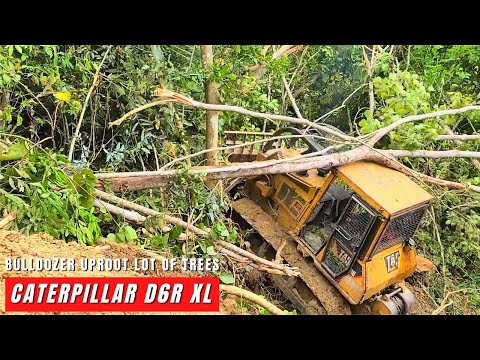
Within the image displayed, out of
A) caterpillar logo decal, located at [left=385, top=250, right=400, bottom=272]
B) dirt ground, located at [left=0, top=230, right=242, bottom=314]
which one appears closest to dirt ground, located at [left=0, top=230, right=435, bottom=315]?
dirt ground, located at [left=0, top=230, right=242, bottom=314]

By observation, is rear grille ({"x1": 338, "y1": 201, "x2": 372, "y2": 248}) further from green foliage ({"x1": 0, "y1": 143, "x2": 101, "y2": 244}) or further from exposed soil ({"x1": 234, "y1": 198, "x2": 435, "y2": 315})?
green foliage ({"x1": 0, "y1": 143, "x2": 101, "y2": 244})

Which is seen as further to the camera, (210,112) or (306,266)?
(306,266)

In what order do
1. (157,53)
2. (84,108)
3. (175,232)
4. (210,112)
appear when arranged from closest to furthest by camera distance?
1. (175,232)
2. (84,108)
3. (157,53)
4. (210,112)

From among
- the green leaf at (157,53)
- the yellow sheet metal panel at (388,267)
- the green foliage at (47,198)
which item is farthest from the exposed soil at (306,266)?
the green foliage at (47,198)

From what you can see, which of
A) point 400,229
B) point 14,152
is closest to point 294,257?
point 400,229

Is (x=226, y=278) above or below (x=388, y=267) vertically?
above

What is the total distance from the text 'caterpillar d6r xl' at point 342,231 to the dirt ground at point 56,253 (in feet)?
4.34

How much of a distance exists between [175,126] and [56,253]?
1.81m

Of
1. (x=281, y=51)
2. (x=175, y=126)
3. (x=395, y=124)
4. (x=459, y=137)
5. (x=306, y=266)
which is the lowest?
(x=306, y=266)

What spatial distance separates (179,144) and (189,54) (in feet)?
2.50

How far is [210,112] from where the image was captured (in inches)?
155

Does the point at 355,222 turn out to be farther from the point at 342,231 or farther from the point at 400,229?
the point at 400,229

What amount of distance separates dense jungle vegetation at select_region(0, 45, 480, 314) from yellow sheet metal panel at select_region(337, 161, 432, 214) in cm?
51
